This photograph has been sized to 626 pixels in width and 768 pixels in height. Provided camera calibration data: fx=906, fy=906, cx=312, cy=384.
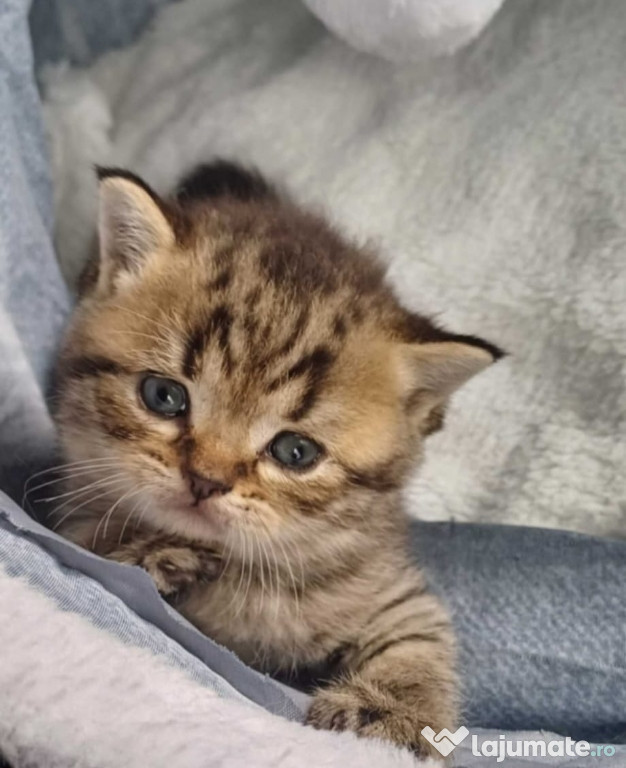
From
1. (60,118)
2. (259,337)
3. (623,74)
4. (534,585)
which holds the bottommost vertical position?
(534,585)

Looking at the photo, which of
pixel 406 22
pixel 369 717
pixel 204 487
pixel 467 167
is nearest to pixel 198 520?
pixel 204 487

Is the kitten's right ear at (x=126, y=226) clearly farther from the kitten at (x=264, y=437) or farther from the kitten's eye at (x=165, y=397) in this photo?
the kitten's eye at (x=165, y=397)

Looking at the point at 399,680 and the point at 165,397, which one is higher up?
the point at 165,397

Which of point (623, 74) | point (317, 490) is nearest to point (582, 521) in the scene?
point (317, 490)

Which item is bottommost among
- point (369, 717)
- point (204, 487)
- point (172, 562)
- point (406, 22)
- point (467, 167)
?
point (369, 717)

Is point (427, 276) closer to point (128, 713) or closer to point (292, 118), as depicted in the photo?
point (292, 118)

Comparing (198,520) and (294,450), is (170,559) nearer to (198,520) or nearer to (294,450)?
(198,520)

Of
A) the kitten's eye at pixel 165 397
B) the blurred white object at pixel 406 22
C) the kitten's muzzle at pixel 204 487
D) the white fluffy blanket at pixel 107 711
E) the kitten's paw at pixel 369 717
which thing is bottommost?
the kitten's paw at pixel 369 717

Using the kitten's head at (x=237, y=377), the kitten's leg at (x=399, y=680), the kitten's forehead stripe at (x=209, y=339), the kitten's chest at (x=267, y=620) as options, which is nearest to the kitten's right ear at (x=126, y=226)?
the kitten's head at (x=237, y=377)
